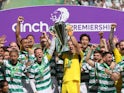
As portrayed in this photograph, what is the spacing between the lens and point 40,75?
1070cm

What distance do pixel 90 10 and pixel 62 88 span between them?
3070mm

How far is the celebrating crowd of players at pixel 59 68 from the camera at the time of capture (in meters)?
10.7

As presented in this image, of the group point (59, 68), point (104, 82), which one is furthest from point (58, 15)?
point (104, 82)

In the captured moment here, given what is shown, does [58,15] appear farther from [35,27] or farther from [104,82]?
[104,82]

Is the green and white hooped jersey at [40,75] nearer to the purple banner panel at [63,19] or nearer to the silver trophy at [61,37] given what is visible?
the silver trophy at [61,37]

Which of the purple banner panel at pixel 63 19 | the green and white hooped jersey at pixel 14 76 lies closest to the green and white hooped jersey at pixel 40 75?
the green and white hooped jersey at pixel 14 76

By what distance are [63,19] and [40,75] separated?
277 cm

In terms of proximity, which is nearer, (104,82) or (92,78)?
(104,82)

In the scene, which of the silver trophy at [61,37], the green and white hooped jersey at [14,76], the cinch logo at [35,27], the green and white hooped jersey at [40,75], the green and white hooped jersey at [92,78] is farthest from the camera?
the cinch logo at [35,27]

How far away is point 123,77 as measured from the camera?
35.1ft

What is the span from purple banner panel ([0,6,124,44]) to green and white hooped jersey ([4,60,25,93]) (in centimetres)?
243

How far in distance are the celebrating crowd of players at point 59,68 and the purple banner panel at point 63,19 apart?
6.12 ft

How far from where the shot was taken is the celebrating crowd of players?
1066 cm

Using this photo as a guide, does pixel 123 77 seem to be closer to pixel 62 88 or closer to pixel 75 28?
pixel 62 88
